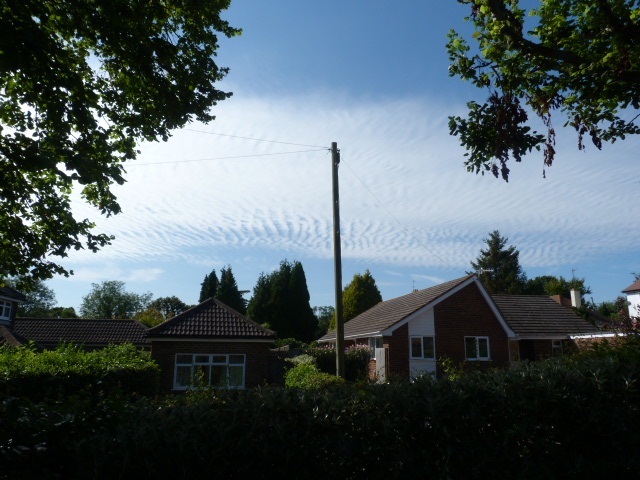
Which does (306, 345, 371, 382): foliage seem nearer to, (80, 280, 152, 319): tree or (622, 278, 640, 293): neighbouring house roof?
(622, 278, 640, 293): neighbouring house roof

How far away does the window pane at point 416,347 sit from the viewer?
84.9ft

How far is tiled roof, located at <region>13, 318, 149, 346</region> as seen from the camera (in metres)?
34.9

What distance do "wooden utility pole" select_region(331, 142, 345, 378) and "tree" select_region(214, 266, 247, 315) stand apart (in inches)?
1549

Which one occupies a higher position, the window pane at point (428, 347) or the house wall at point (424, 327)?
the house wall at point (424, 327)

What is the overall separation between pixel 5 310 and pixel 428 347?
3189cm

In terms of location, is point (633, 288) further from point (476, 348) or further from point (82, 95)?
point (82, 95)

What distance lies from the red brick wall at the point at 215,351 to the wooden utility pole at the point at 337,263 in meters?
7.63

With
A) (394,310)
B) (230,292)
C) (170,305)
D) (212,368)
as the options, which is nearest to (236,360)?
(212,368)

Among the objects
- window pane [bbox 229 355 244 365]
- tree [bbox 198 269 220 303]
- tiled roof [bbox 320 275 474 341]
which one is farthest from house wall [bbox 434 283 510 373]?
tree [bbox 198 269 220 303]

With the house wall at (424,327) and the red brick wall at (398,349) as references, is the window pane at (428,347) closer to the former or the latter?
the house wall at (424,327)

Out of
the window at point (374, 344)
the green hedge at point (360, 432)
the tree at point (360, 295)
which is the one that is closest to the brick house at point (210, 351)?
the window at point (374, 344)

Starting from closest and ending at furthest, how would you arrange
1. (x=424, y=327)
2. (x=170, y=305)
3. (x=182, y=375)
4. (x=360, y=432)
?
(x=360, y=432), (x=182, y=375), (x=424, y=327), (x=170, y=305)

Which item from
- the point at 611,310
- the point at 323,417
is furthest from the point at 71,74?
the point at 611,310

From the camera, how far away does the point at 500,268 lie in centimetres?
6538
